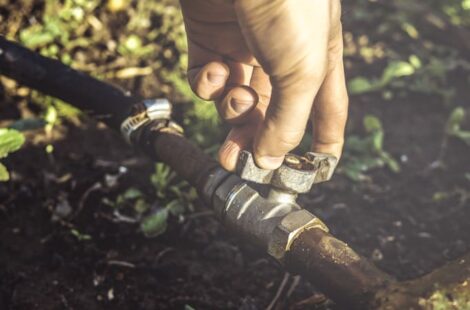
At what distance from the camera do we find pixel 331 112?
225 cm

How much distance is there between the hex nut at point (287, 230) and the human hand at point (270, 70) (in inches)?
10.1

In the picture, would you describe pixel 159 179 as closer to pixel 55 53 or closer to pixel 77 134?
pixel 77 134

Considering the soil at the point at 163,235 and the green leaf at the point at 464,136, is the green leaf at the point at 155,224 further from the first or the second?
the green leaf at the point at 464,136

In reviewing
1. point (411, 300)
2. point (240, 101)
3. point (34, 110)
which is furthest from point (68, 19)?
point (411, 300)

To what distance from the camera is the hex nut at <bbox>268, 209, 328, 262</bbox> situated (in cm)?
202

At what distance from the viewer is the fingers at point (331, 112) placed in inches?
86.7

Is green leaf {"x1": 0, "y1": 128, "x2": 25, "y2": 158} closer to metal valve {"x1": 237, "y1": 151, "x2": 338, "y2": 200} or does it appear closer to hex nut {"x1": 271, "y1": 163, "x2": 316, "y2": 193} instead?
metal valve {"x1": 237, "y1": 151, "x2": 338, "y2": 200}

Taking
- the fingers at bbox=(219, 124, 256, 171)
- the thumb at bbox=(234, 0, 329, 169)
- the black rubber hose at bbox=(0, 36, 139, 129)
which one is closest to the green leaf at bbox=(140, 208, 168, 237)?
the black rubber hose at bbox=(0, 36, 139, 129)

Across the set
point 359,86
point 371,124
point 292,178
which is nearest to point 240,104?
point 292,178

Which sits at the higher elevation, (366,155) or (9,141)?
(9,141)

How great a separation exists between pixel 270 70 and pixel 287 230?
0.70 metres

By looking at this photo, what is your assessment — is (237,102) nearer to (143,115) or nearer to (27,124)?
(143,115)

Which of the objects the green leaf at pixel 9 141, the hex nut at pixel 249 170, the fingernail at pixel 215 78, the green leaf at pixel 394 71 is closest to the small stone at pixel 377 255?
the hex nut at pixel 249 170

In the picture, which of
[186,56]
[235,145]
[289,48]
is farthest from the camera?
[186,56]
